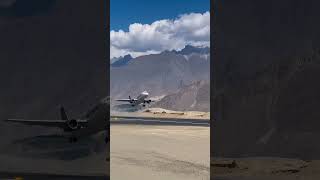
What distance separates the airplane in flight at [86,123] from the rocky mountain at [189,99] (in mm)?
79331

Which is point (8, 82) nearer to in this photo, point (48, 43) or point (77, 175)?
point (48, 43)

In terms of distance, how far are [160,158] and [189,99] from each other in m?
78.6

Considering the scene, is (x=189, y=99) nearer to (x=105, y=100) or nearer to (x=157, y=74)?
(x=157, y=74)

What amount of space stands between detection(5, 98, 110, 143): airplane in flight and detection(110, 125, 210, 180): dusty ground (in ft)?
7.62

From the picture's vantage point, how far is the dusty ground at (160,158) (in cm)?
1043

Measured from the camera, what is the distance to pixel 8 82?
6.63 metres
